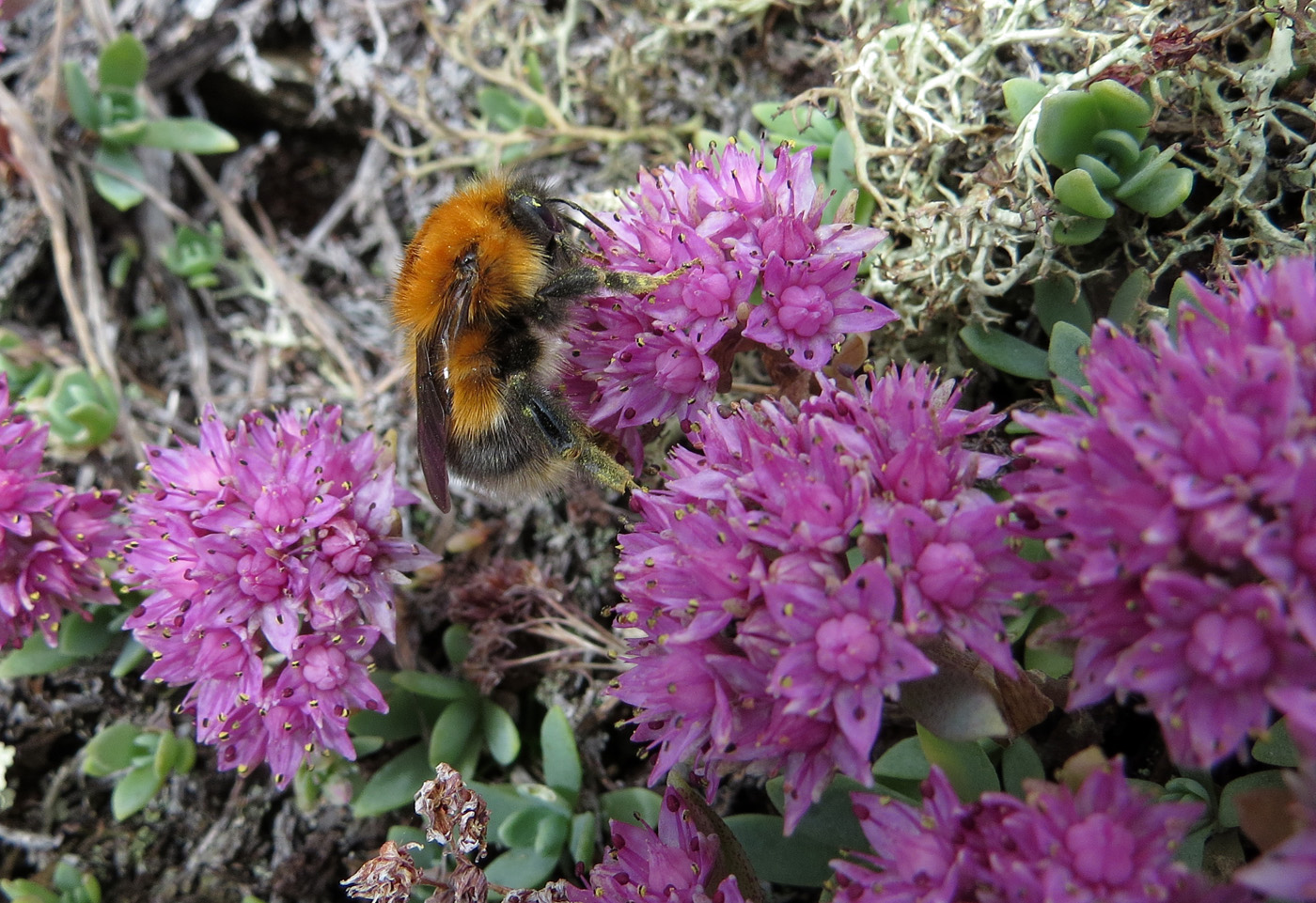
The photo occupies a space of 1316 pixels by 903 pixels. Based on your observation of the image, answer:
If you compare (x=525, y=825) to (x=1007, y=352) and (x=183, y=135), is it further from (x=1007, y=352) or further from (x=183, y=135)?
(x=183, y=135)

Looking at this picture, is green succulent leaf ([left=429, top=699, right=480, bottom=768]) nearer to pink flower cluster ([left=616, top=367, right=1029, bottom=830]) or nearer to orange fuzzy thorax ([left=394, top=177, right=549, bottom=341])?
pink flower cluster ([left=616, top=367, right=1029, bottom=830])

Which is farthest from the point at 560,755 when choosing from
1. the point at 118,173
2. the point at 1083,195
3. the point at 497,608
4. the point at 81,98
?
the point at 81,98

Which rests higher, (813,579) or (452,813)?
(813,579)

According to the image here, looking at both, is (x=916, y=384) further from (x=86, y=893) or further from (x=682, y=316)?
(x=86, y=893)

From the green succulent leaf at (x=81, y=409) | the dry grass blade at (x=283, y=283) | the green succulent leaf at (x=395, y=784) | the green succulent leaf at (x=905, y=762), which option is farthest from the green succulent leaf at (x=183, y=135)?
the green succulent leaf at (x=905, y=762)

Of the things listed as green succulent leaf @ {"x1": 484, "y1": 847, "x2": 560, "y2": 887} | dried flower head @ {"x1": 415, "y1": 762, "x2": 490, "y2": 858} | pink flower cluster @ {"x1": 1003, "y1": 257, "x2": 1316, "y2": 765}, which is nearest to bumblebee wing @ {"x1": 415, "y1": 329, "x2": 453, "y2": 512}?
dried flower head @ {"x1": 415, "y1": 762, "x2": 490, "y2": 858}

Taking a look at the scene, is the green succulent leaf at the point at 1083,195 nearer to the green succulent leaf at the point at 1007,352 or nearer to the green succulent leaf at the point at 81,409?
the green succulent leaf at the point at 1007,352
